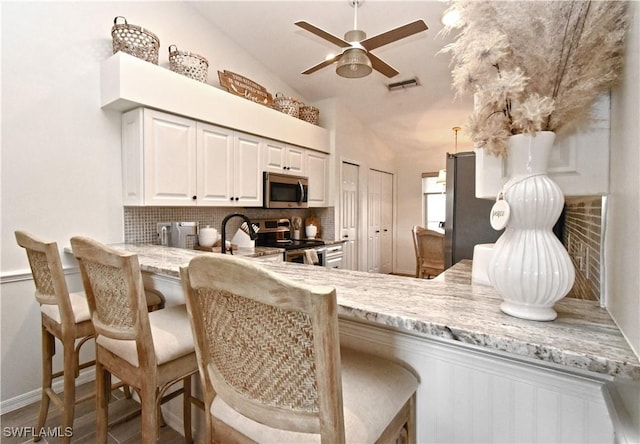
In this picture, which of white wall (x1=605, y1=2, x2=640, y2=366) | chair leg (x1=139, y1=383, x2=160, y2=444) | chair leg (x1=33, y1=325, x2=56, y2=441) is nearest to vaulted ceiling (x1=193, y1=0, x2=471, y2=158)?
white wall (x1=605, y1=2, x2=640, y2=366)

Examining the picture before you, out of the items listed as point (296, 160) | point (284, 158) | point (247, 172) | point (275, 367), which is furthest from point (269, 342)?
point (296, 160)

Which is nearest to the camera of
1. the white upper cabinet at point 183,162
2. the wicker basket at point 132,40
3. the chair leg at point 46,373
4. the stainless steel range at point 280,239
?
the chair leg at point 46,373

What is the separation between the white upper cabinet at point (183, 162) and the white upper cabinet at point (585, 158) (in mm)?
2524

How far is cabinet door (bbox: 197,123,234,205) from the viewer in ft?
9.09

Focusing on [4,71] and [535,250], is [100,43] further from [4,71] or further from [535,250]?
[535,250]

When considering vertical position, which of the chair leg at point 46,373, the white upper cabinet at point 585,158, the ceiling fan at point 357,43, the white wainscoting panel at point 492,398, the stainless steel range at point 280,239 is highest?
the ceiling fan at point 357,43

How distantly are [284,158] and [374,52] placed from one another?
152 centimetres

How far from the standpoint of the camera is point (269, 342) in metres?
0.64

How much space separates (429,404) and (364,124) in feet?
15.1

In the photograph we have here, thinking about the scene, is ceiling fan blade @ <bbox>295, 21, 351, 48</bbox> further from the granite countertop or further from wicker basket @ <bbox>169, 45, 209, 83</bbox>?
the granite countertop

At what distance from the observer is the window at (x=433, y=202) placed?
19.6 feet

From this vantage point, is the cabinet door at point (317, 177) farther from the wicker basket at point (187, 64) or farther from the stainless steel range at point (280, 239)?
the wicker basket at point (187, 64)

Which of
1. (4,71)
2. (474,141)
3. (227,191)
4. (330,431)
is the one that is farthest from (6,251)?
(474,141)

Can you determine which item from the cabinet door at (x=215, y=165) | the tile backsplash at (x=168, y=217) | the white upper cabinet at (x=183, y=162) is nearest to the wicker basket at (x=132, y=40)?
the white upper cabinet at (x=183, y=162)
